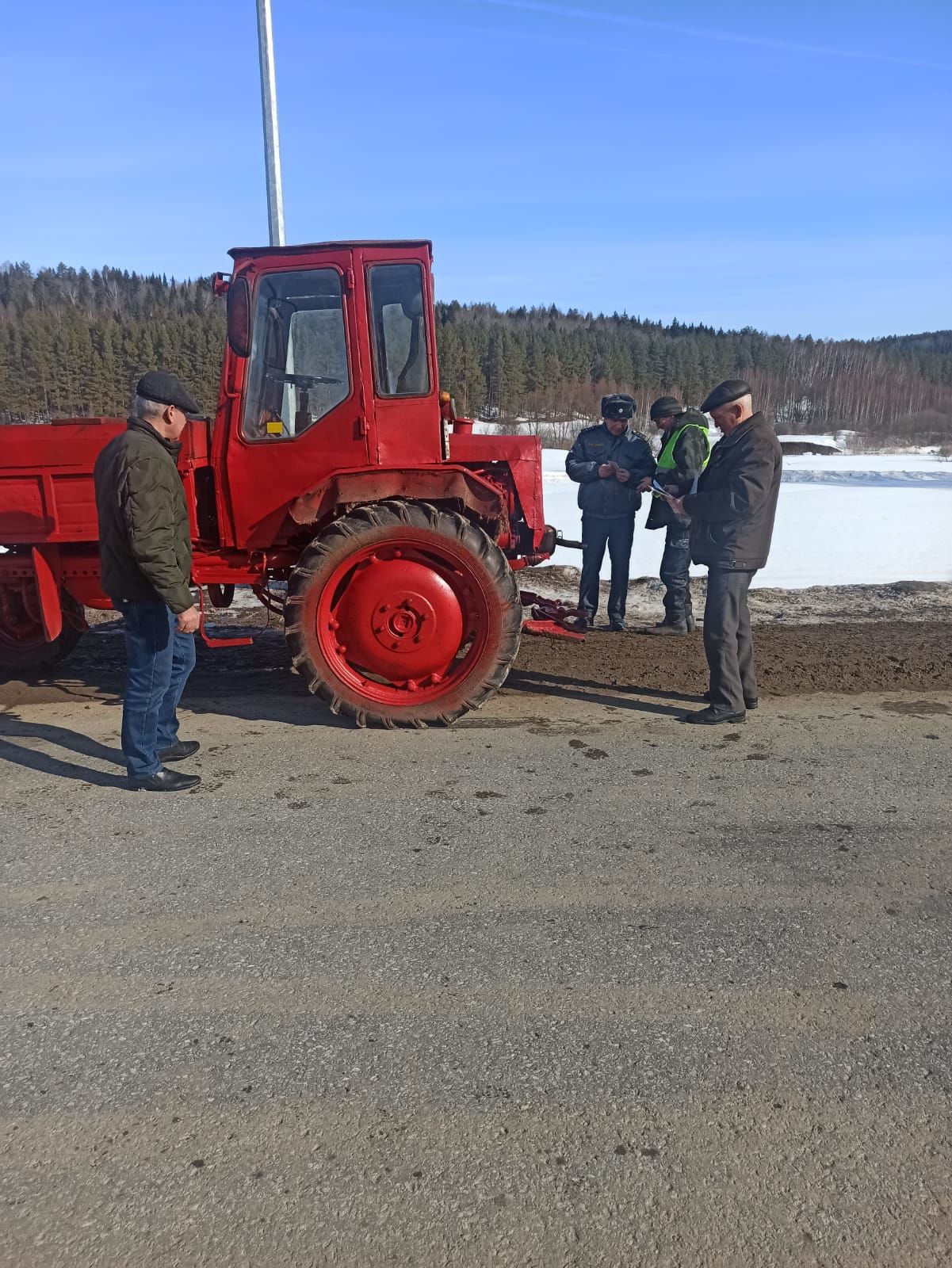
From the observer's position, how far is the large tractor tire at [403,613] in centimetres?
478

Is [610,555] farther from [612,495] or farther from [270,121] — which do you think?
[270,121]

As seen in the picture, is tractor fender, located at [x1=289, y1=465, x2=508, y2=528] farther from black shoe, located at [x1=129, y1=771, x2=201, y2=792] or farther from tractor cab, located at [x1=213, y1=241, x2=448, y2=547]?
black shoe, located at [x1=129, y1=771, x2=201, y2=792]

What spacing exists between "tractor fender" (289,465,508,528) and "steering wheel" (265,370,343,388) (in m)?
0.53

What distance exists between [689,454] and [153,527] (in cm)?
469

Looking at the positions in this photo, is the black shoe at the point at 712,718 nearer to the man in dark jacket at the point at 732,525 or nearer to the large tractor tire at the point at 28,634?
the man in dark jacket at the point at 732,525

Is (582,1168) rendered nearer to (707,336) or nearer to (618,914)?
(618,914)

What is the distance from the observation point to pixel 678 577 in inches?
277

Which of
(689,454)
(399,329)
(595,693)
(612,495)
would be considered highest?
(399,329)

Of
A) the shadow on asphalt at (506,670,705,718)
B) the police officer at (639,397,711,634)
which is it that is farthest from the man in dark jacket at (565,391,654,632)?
the shadow on asphalt at (506,670,705,718)

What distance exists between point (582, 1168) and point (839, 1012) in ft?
3.10

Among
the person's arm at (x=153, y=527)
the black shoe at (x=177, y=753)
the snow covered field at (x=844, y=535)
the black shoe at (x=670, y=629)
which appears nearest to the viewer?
the person's arm at (x=153, y=527)

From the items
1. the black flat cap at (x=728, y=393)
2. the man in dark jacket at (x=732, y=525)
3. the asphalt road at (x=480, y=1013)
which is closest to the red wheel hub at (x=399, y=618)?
the asphalt road at (x=480, y=1013)

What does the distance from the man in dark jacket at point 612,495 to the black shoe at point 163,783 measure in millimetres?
4002

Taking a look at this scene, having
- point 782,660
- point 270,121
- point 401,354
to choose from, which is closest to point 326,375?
point 401,354
